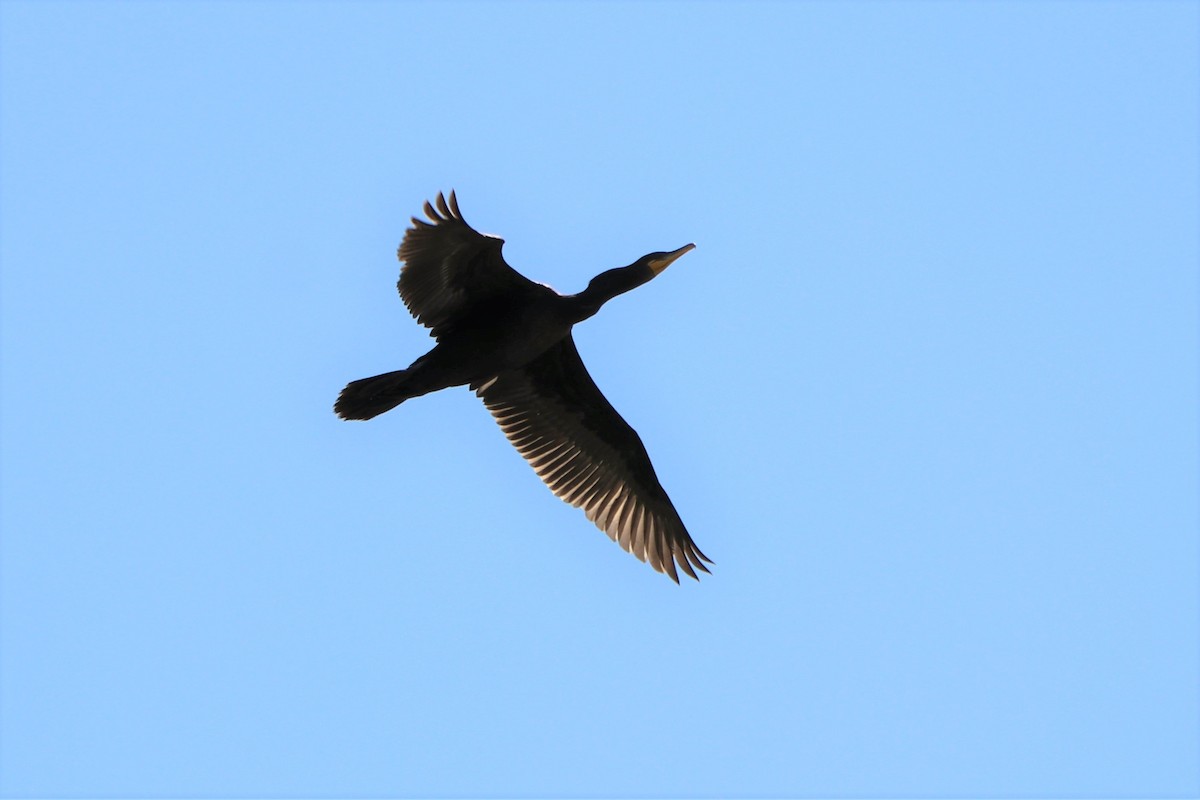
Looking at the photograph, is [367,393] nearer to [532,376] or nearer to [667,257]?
[532,376]

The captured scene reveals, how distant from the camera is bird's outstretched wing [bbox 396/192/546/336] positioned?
1125 centimetres

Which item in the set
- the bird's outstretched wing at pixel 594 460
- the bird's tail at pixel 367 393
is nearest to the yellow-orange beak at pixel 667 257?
the bird's outstretched wing at pixel 594 460

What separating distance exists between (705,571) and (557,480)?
1461 mm

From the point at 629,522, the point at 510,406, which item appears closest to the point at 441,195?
the point at 510,406

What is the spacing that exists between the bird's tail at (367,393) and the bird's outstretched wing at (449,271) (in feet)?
1.83

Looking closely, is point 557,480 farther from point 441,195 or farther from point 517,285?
point 441,195

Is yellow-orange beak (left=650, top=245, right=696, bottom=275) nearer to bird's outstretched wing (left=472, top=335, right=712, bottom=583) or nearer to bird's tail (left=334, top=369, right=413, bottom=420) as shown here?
bird's outstretched wing (left=472, top=335, right=712, bottom=583)

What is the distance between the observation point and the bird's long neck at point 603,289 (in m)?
11.8

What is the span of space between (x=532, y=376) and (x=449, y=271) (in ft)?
5.67

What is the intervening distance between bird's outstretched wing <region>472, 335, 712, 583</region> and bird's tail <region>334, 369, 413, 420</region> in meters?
1.62

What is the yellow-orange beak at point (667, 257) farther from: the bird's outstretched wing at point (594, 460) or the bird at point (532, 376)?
the bird's outstretched wing at point (594, 460)

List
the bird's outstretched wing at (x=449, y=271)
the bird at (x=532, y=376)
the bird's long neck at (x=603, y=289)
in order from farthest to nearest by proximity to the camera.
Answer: the bird's long neck at (x=603, y=289) < the bird at (x=532, y=376) < the bird's outstretched wing at (x=449, y=271)

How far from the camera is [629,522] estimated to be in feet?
44.5

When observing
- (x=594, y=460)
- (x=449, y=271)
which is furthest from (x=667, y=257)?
(x=594, y=460)
